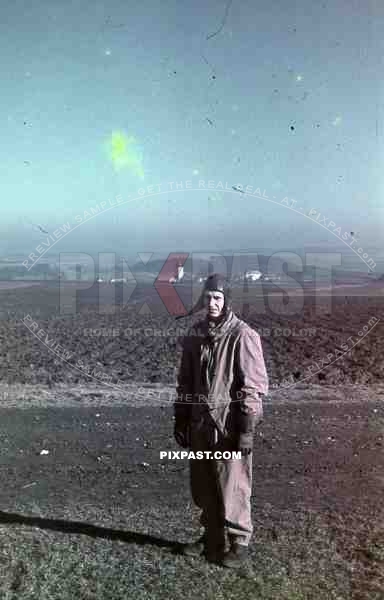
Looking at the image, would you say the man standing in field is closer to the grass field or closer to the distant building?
the grass field

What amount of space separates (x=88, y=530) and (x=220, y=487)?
1164 millimetres

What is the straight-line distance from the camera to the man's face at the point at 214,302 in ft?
11.6

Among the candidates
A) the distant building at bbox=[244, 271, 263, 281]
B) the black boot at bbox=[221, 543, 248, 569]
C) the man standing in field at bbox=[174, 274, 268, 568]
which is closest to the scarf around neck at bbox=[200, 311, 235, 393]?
the man standing in field at bbox=[174, 274, 268, 568]

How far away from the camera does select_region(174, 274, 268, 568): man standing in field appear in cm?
356

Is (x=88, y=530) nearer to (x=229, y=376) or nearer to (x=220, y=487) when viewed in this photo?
(x=220, y=487)

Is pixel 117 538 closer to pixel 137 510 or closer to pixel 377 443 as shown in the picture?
pixel 137 510

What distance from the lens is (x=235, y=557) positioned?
12.3ft

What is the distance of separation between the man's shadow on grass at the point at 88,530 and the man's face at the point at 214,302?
156 centimetres

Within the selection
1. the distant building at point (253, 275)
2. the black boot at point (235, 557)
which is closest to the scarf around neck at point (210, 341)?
the black boot at point (235, 557)

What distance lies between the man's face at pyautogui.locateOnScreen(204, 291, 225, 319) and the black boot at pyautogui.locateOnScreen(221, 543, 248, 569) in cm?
140

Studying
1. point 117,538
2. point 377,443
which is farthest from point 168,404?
point 117,538

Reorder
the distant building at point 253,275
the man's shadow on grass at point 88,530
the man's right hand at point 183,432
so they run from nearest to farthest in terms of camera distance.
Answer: the man's right hand at point 183,432 < the man's shadow on grass at point 88,530 < the distant building at point 253,275

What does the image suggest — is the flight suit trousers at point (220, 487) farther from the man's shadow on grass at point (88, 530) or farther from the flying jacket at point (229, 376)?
the man's shadow on grass at point (88, 530)

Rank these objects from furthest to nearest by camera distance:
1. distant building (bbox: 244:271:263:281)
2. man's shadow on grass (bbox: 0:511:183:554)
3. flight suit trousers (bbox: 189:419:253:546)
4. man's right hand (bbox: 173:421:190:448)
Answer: distant building (bbox: 244:271:263:281)
man's shadow on grass (bbox: 0:511:183:554)
man's right hand (bbox: 173:421:190:448)
flight suit trousers (bbox: 189:419:253:546)
